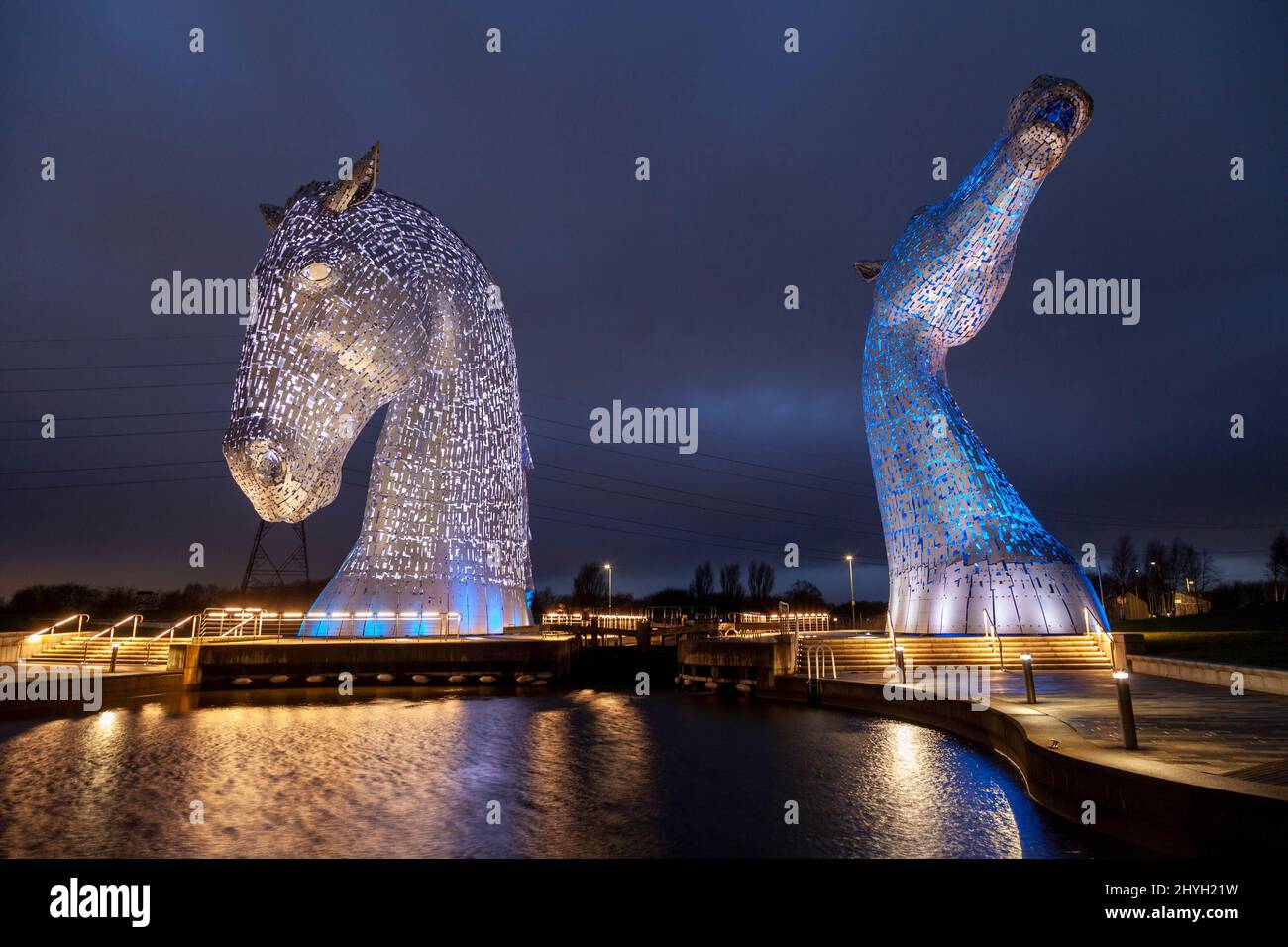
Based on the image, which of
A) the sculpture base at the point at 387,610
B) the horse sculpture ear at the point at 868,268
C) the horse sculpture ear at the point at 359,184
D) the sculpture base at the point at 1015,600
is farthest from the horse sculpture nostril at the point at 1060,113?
the sculpture base at the point at 387,610

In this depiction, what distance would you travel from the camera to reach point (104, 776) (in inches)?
356

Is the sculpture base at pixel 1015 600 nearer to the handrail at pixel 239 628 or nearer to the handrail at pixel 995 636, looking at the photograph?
the handrail at pixel 995 636

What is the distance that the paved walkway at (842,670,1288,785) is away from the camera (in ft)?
22.8

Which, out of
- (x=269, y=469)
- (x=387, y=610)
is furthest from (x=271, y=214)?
(x=387, y=610)

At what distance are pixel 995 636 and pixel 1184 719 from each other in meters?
8.51

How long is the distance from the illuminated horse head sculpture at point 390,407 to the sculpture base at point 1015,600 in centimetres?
1080

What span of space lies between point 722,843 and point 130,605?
2930 inches

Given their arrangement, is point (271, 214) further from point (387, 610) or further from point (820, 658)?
point (820, 658)

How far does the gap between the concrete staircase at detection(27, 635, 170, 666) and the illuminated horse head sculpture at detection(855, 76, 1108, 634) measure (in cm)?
1880

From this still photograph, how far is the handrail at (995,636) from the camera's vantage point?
17.6m

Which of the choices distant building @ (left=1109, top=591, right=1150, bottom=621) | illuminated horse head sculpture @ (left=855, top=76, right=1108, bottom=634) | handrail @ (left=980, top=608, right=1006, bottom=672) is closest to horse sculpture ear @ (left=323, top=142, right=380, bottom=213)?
illuminated horse head sculpture @ (left=855, top=76, right=1108, bottom=634)

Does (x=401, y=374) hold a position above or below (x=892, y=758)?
above
